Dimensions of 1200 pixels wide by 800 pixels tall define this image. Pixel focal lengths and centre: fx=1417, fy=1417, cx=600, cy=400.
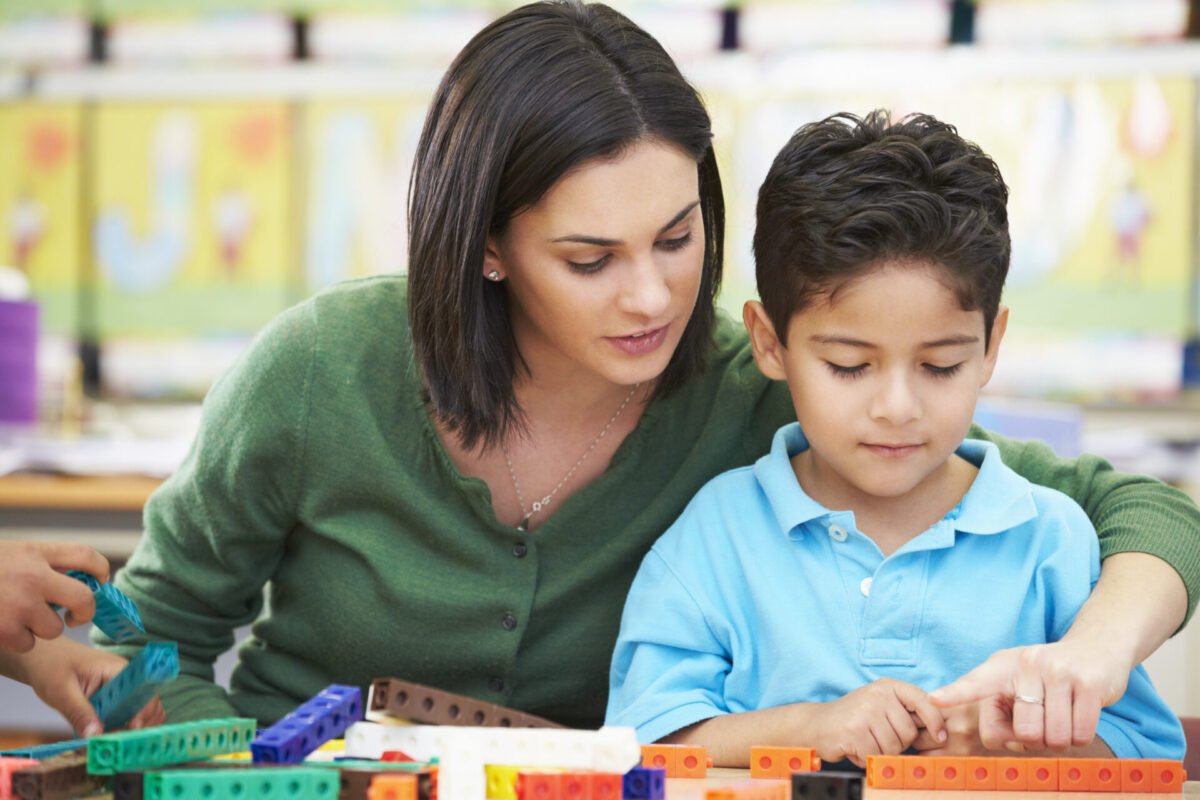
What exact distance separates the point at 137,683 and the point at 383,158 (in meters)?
2.96

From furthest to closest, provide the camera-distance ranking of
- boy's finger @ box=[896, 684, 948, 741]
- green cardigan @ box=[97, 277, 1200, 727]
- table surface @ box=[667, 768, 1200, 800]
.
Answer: green cardigan @ box=[97, 277, 1200, 727] < boy's finger @ box=[896, 684, 948, 741] < table surface @ box=[667, 768, 1200, 800]

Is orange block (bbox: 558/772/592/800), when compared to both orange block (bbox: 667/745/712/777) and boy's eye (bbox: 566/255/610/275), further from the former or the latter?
boy's eye (bbox: 566/255/610/275)

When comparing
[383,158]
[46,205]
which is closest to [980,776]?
[383,158]

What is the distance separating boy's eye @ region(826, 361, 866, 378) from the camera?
1.21 metres

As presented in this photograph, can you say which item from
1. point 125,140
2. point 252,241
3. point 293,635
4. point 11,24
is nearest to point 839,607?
point 293,635

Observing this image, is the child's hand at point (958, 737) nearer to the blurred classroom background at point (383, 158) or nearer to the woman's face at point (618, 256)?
the woman's face at point (618, 256)

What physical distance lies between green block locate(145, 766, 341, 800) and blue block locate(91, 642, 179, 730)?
0.18 m

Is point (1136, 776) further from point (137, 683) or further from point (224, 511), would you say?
point (224, 511)

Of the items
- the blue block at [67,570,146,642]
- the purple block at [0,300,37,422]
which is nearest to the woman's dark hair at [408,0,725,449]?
the blue block at [67,570,146,642]

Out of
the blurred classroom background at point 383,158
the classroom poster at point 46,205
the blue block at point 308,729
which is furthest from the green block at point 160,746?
the classroom poster at point 46,205

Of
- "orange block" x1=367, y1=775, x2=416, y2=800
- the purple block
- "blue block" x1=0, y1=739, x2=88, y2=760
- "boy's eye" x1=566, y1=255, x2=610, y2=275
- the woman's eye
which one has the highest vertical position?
the woman's eye

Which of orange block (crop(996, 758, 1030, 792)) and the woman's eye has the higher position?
the woman's eye

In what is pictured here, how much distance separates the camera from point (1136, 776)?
0.95 meters

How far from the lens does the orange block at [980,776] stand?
37.7 inches
